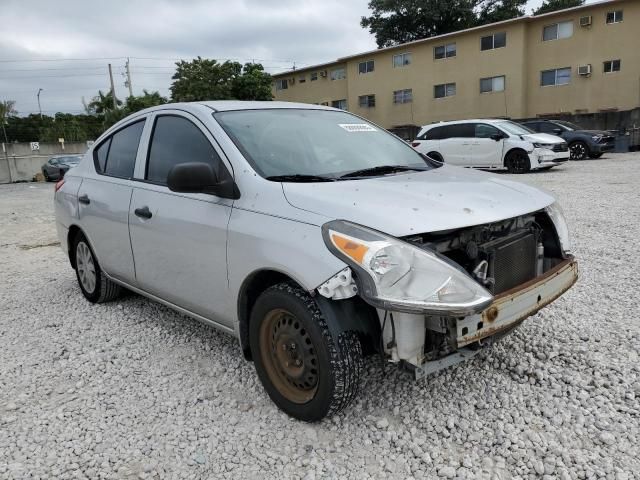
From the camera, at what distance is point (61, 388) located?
3.17 m

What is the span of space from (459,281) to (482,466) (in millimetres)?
839

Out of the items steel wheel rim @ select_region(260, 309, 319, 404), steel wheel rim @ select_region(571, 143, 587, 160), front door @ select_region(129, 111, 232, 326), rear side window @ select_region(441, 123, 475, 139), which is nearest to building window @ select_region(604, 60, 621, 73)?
steel wheel rim @ select_region(571, 143, 587, 160)

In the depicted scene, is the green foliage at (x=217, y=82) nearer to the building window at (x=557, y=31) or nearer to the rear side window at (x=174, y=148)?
the building window at (x=557, y=31)

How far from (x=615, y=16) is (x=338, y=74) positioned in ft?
58.3

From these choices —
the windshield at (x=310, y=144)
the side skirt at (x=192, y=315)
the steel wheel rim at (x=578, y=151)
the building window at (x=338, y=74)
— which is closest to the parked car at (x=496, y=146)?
the steel wheel rim at (x=578, y=151)

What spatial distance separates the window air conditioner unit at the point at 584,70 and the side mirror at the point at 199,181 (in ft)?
94.4

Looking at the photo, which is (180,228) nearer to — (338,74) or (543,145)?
(543,145)

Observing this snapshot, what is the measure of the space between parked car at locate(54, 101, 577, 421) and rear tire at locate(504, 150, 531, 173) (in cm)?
1209

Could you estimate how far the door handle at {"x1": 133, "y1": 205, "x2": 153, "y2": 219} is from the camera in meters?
3.46

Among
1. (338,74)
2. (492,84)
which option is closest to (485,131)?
(492,84)

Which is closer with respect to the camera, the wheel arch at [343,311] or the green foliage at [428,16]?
the wheel arch at [343,311]

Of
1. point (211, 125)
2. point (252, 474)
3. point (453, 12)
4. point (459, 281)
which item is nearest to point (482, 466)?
point (459, 281)

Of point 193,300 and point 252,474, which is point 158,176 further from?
point 252,474

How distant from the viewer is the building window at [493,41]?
28.8 meters
